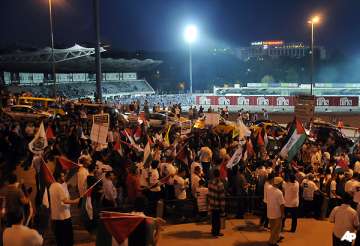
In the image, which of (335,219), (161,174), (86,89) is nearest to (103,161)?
(161,174)

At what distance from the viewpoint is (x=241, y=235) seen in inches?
423

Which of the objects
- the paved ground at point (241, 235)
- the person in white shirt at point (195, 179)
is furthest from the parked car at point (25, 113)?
the paved ground at point (241, 235)

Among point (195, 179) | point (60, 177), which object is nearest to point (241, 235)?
point (195, 179)

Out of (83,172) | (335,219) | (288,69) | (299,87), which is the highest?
(288,69)

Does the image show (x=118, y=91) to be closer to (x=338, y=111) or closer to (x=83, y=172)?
(x=338, y=111)

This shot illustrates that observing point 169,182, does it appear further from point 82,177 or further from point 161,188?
point 82,177

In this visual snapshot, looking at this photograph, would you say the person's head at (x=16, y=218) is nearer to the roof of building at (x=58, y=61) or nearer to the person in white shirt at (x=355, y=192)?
the person in white shirt at (x=355, y=192)

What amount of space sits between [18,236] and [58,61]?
128 feet

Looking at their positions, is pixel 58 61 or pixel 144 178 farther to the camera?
pixel 58 61

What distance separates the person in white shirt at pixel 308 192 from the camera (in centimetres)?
1192

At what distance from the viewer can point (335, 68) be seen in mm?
108500

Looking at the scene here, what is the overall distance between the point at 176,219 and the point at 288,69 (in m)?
94.2

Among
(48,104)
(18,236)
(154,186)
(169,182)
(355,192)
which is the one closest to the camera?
(18,236)

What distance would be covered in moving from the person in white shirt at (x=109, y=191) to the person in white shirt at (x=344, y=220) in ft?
15.5
